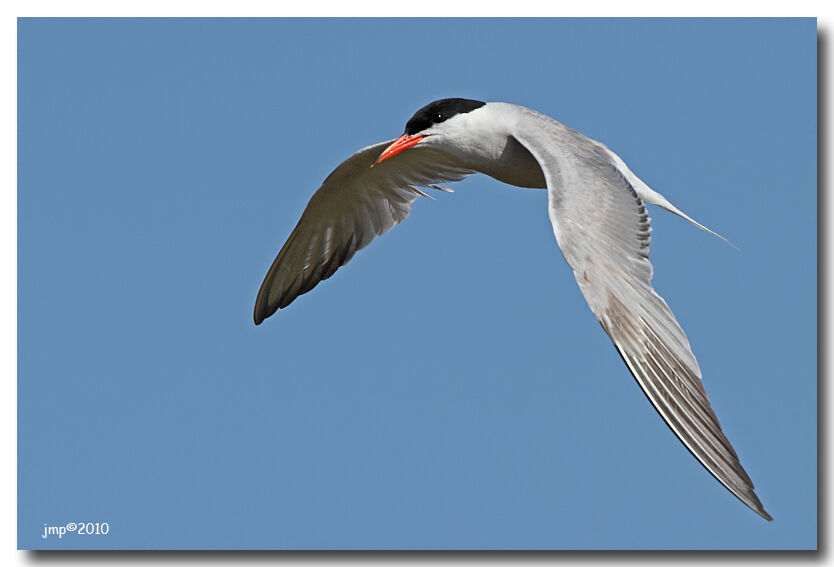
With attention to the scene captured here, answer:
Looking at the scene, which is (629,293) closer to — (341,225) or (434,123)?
(434,123)

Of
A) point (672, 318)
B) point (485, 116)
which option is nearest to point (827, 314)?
point (672, 318)

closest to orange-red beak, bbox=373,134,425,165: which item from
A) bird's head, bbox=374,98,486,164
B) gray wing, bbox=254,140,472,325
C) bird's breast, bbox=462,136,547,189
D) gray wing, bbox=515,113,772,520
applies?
bird's head, bbox=374,98,486,164

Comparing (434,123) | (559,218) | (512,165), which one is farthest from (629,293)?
(434,123)

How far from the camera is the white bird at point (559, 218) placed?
4.09 meters

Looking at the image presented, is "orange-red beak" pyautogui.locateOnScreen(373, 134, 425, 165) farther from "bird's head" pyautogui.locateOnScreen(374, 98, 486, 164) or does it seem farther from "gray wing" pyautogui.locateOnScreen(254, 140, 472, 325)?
"gray wing" pyautogui.locateOnScreen(254, 140, 472, 325)

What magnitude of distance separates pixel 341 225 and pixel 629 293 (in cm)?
230

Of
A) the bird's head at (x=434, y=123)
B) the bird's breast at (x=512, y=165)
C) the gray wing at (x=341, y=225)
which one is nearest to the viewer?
the bird's breast at (x=512, y=165)

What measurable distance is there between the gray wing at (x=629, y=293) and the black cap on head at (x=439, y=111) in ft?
2.18

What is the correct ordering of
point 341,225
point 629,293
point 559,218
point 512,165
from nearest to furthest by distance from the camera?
point 629,293 → point 559,218 → point 512,165 → point 341,225

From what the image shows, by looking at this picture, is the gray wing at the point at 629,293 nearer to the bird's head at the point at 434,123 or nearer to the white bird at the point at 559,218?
the white bird at the point at 559,218

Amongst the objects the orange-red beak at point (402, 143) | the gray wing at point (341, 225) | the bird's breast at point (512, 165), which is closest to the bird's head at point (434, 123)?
the orange-red beak at point (402, 143)

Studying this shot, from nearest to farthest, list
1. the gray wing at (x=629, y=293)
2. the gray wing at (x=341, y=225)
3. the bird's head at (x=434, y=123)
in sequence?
the gray wing at (x=629, y=293) < the bird's head at (x=434, y=123) < the gray wing at (x=341, y=225)

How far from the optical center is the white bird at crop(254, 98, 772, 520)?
13.4ft

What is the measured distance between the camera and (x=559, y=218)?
445cm
